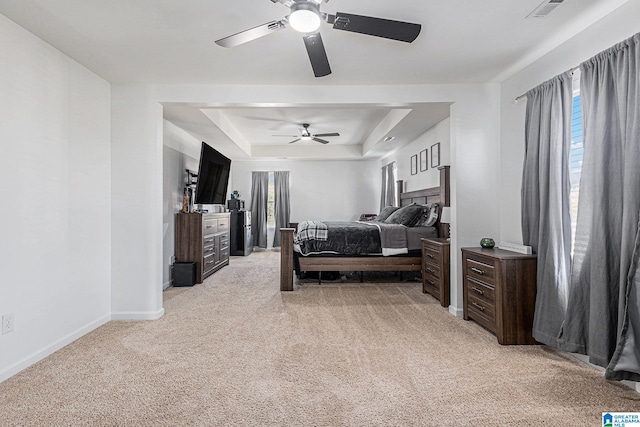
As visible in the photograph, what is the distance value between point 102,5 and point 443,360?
328 cm

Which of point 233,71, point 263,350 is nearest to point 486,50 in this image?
point 233,71

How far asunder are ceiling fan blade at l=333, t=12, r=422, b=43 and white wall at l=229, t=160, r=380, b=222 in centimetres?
657

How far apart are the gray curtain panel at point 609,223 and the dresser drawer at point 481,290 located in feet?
1.85

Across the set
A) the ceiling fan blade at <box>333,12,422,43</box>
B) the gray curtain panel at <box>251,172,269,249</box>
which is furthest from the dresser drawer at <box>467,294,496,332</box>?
the gray curtain panel at <box>251,172,269,249</box>

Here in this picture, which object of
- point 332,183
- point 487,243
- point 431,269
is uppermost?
point 332,183

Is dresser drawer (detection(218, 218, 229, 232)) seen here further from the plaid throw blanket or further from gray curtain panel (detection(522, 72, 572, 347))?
gray curtain panel (detection(522, 72, 572, 347))

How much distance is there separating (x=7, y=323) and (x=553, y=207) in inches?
154

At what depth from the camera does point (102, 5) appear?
6.71ft

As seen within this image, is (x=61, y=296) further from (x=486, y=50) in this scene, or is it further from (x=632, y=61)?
(x=632, y=61)

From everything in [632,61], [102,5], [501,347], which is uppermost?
[102,5]

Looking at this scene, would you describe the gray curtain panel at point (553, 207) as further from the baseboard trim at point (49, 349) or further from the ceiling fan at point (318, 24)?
the baseboard trim at point (49, 349)

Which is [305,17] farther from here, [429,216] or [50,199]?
[429,216]

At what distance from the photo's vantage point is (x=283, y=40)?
8.18ft

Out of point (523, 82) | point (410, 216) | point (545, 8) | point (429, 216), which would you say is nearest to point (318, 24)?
point (545, 8)
